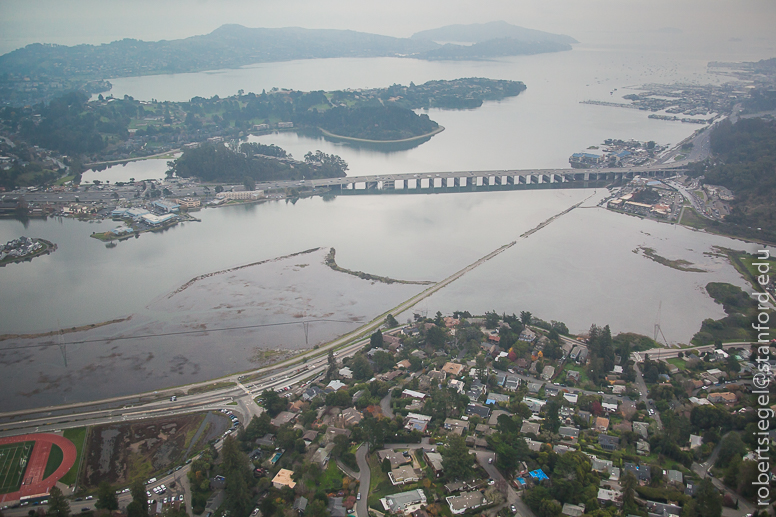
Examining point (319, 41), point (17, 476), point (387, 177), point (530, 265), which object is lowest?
point (17, 476)

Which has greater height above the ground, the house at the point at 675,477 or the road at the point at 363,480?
the house at the point at 675,477

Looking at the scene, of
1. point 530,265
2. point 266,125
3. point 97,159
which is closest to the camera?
point 530,265

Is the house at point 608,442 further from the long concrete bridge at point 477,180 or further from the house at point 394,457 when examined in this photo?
the long concrete bridge at point 477,180

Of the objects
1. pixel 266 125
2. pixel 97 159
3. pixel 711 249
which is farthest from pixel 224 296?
pixel 266 125

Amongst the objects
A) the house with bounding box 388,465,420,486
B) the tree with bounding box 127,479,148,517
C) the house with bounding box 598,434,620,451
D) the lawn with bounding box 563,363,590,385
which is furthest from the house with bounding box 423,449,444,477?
the tree with bounding box 127,479,148,517

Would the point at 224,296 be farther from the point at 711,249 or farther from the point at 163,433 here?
the point at 711,249

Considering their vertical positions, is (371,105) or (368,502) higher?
(371,105)

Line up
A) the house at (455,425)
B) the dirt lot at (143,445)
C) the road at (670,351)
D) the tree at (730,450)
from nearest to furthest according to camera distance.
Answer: the tree at (730,450), the dirt lot at (143,445), the house at (455,425), the road at (670,351)

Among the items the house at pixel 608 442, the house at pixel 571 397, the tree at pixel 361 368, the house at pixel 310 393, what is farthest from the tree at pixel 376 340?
the house at pixel 608 442
